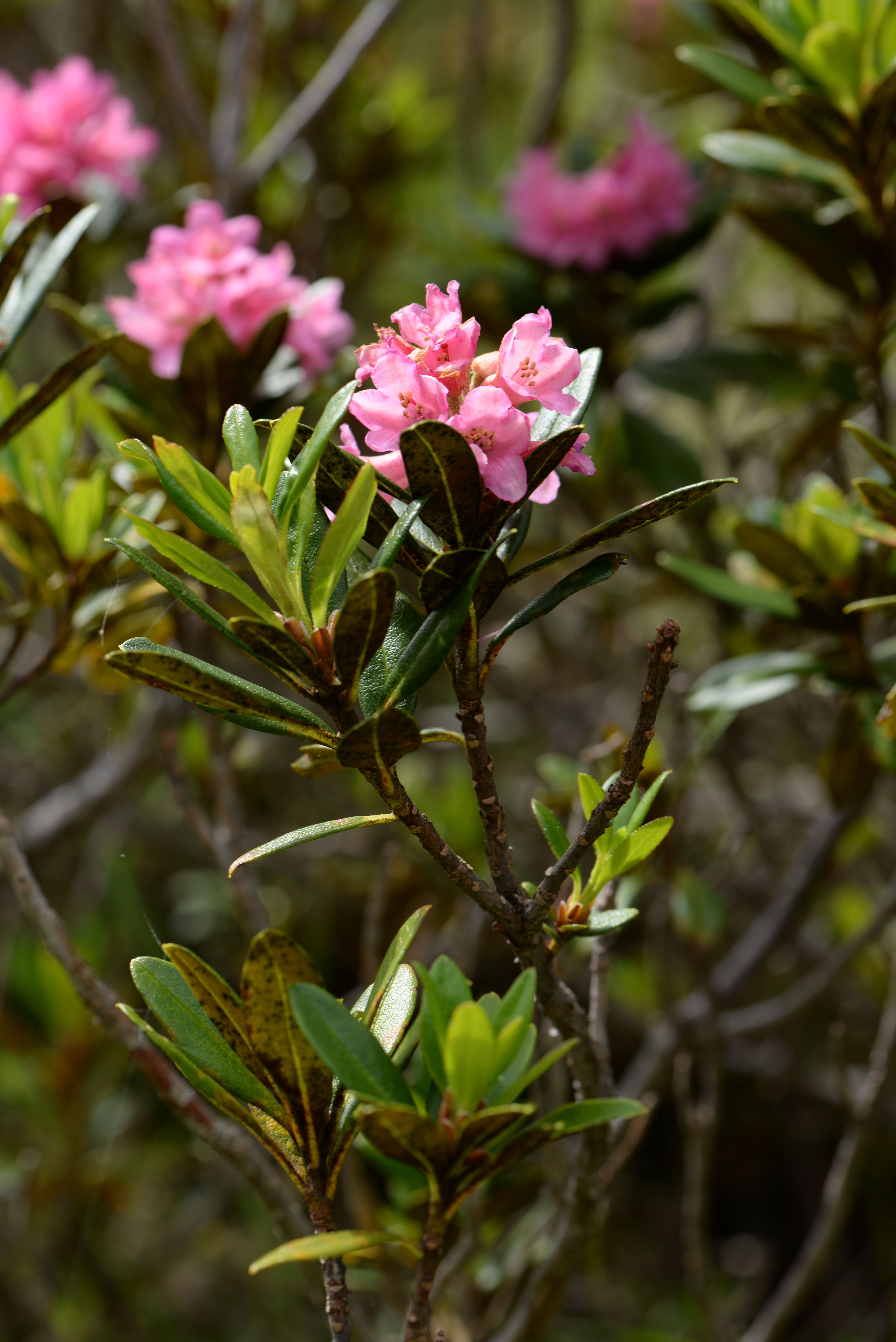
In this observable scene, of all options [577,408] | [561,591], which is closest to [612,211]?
[577,408]

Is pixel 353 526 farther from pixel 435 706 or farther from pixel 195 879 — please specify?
pixel 195 879

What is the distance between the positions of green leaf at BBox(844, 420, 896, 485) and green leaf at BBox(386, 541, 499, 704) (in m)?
0.31

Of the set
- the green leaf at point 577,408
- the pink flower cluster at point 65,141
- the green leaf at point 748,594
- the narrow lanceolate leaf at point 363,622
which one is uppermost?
the pink flower cluster at point 65,141

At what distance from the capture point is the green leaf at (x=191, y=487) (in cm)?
64

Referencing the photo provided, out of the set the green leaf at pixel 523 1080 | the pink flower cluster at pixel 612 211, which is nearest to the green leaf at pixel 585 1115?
the green leaf at pixel 523 1080

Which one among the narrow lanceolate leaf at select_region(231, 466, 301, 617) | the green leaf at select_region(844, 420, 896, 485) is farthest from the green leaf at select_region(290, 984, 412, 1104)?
the green leaf at select_region(844, 420, 896, 485)

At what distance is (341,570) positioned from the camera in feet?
2.06

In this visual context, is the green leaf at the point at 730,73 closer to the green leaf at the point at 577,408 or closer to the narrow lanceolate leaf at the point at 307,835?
the green leaf at the point at 577,408

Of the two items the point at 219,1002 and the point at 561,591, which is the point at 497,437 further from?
the point at 219,1002

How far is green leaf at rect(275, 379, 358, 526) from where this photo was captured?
573mm

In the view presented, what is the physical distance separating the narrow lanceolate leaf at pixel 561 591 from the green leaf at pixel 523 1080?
0.22 meters

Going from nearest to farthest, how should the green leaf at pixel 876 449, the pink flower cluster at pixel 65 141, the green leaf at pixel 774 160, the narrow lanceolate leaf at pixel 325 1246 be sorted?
the narrow lanceolate leaf at pixel 325 1246 → the green leaf at pixel 876 449 → the green leaf at pixel 774 160 → the pink flower cluster at pixel 65 141

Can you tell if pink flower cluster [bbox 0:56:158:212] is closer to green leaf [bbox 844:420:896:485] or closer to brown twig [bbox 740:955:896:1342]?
green leaf [bbox 844:420:896:485]

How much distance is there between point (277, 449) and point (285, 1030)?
1.10 feet
